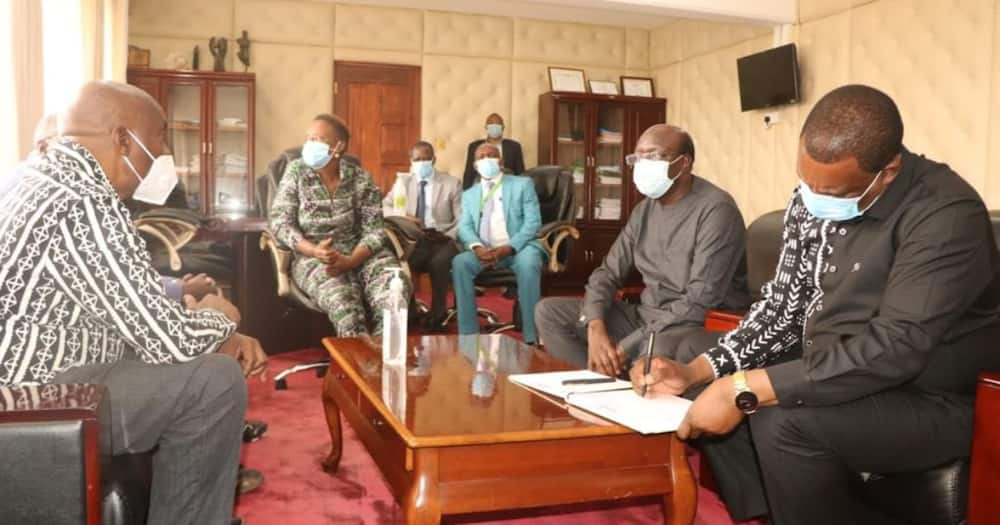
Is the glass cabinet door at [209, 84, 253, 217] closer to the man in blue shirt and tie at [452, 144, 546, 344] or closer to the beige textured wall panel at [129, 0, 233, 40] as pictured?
the beige textured wall panel at [129, 0, 233, 40]

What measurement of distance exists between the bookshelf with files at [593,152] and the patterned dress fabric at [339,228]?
3929 millimetres

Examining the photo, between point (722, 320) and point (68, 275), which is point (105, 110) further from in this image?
point (722, 320)

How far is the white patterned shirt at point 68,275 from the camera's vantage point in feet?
5.08

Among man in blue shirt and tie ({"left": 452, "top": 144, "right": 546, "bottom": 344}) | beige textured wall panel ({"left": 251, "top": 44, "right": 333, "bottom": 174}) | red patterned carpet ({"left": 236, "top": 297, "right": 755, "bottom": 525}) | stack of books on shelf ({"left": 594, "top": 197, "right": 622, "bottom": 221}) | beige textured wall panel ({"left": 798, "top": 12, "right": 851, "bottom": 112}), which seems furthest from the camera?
stack of books on shelf ({"left": 594, "top": 197, "right": 622, "bottom": 221})

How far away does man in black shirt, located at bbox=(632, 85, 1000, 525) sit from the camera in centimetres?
166

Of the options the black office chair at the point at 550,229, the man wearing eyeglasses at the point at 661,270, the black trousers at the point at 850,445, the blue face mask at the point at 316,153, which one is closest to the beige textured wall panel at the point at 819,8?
the black office chair at the point at 550,229

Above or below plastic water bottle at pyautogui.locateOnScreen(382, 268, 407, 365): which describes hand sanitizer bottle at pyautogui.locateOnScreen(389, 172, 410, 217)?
above

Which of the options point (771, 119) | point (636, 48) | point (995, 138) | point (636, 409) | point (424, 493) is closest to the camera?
point (424, 493)

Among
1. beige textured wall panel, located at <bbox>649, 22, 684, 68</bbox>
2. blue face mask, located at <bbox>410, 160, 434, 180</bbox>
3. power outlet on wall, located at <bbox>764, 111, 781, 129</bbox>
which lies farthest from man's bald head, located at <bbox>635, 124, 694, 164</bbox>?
beige textured wall panel, located at <bbox>649, 22, 684, 68</bbox>

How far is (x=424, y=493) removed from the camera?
155 cm

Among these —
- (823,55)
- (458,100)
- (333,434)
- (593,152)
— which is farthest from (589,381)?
(458,100)

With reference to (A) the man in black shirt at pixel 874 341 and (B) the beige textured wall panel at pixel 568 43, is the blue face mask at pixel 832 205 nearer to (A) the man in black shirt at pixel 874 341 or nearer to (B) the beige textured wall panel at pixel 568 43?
(A) the man in black shirt at pixel 874 341

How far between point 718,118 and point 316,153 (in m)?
4.80

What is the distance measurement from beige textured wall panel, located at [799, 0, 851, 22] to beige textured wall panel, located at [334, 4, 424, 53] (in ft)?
11.3
